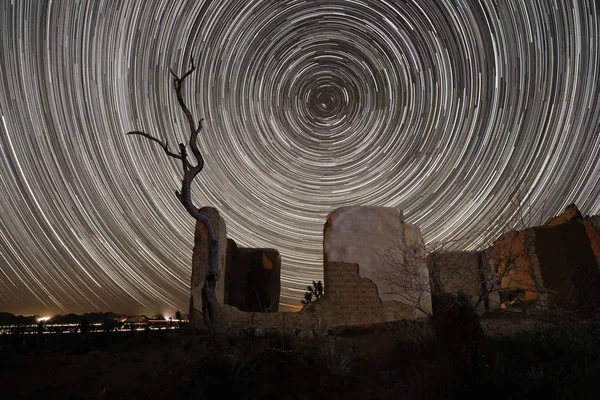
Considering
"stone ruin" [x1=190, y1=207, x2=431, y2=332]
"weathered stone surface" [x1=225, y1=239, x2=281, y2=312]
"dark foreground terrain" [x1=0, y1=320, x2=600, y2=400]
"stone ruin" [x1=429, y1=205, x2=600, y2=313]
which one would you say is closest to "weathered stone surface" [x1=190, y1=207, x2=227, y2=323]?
"stone ruin" [x1=190, y1=207, x2=431, y2=332]

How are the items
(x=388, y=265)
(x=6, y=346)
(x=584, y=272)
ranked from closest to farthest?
1. (x=6, y=346)
2. (x=388, y=265)
3. (x=584, y=272)

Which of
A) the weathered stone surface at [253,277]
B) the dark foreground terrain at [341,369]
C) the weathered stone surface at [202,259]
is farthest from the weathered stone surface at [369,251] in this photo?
the weathered stone surface at [253,277]

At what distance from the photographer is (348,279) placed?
1055 cm

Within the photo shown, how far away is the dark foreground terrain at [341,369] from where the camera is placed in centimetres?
488

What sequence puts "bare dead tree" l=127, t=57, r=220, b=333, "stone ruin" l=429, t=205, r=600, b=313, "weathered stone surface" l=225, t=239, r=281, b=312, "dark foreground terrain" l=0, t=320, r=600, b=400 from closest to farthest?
"dark foreground terrain" l=0, t=320, r=600, b=400 < "bare dead tree" l=127, t=57, r=220, b=333 < "stone ruin" l=429, t=205, r=600, b=313 < "weathered stone surface" l=225, t=239, r=281, b=312

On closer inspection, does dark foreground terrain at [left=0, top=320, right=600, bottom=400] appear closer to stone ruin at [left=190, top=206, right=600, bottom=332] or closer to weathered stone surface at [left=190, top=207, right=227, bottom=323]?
weathered stone surface at [left=190, top=207, right=227, bottom=323]

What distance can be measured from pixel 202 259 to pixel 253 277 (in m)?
4.83

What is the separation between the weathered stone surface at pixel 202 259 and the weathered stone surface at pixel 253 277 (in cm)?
298

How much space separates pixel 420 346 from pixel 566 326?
3.27 metres

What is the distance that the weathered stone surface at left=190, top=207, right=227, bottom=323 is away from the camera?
9.79m

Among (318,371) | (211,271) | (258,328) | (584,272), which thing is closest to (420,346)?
(318,371)

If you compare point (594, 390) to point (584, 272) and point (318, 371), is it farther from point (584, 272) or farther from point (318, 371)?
point (584, 272)

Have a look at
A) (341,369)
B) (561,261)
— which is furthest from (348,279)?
(561,261)

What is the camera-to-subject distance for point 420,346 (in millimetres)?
6812
